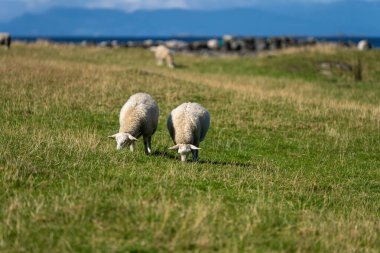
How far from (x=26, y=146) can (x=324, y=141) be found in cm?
1016

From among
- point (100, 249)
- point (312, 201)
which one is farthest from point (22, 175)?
point (312, 201)

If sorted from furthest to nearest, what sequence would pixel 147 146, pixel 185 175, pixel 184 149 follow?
pixel 147 146 → pixel 184 149 → pixel 185 175

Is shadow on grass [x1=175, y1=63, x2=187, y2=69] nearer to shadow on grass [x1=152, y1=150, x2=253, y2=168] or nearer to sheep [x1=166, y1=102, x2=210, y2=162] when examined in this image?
sheep [x1=166, y1=102, x2=210, y2=162]

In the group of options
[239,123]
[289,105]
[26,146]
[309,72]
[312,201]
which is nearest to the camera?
[312,201]

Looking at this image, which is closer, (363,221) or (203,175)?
(363,221)

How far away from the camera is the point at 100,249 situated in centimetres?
711

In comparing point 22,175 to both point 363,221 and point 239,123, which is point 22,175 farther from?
point 239,123

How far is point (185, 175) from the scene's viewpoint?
10906mm

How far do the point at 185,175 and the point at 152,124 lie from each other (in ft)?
13.3

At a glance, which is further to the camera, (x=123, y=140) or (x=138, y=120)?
(x=138, y=120)

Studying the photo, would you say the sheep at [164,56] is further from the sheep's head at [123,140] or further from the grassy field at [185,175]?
the sheep's head at [123,140]

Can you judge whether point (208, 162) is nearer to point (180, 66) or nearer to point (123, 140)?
point (123, 140)

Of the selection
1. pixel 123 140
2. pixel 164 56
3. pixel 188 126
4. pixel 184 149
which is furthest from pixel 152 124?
pixel 164 56

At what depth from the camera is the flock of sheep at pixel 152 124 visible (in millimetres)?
13742
